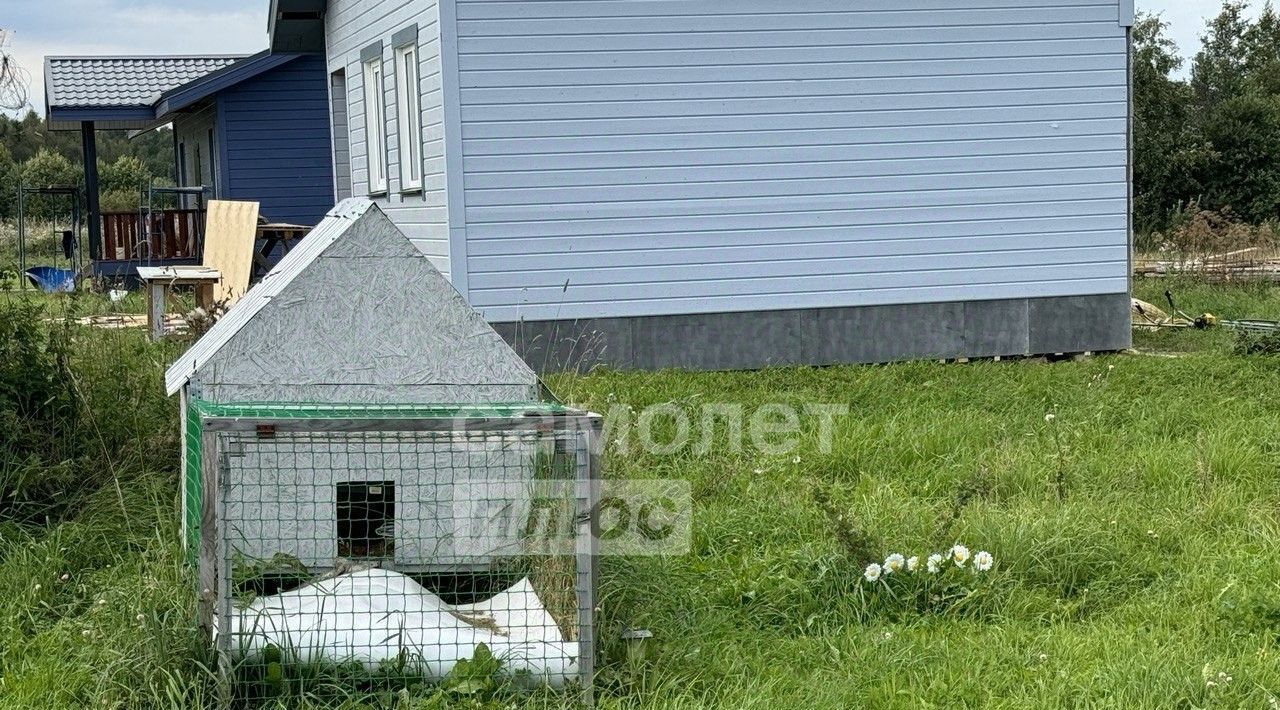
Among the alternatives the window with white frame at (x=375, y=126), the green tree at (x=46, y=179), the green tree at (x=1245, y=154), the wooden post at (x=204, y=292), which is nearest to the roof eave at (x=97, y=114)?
the wooden post at (x=204, y=292)

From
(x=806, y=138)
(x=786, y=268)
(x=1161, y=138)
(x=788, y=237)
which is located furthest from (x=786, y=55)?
(x=1161, y=138)

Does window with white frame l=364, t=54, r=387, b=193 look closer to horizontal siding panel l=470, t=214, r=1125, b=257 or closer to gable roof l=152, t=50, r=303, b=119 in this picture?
horizontal siding panel l=470, t=214, r=1125, b=257

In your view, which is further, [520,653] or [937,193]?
[937,193]

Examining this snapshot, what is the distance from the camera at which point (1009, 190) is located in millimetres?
11734

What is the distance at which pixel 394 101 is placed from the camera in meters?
12.8

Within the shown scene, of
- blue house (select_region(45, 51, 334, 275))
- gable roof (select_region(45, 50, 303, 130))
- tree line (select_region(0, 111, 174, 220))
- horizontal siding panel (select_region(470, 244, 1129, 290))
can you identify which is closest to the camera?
horizontal siding panel (select_region(470, 244, 1129, 290))

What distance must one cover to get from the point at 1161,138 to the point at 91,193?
2046cm

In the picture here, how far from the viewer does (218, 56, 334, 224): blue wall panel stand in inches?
795

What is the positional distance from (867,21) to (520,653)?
8.19 m

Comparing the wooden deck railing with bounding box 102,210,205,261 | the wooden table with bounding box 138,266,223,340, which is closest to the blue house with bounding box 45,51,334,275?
the wooden deck railing with bounding box 102,210,205,261

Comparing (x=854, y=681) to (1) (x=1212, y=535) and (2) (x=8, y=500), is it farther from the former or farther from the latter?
(2) (x=8, y=500)

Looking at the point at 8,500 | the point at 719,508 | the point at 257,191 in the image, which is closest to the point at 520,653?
the point at 719,508

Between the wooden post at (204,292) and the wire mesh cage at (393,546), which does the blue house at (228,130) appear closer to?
the wooden post at (204,292)

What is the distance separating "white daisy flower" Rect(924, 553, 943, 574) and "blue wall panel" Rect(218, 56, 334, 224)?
1625cm
